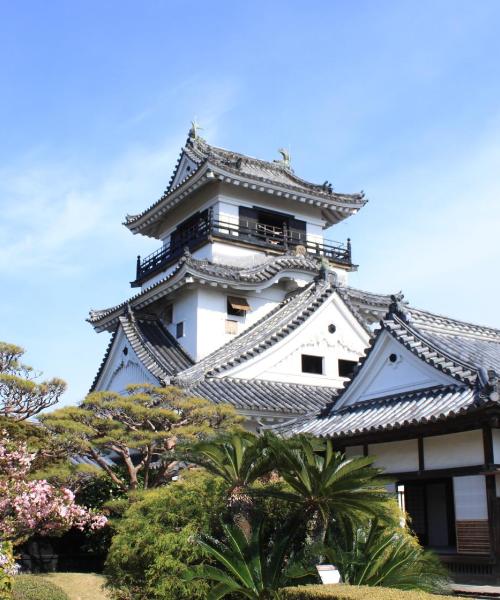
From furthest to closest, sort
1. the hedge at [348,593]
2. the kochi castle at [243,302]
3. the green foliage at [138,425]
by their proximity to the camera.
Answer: the kochi castle at [243,302]
the green foliage at [138,425]
the hedge at [348,593]

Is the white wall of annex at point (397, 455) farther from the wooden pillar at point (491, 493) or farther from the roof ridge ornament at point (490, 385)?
the roof ridge ornament at point (490, 385)

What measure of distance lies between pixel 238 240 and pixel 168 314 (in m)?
4.49

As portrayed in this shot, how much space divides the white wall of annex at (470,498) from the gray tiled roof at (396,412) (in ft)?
4.83

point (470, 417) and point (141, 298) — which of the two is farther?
point (141, 298)

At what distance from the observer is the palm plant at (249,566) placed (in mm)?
11133

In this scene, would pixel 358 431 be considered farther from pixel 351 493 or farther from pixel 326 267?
pixel 326 267

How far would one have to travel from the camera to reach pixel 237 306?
94.3 feet

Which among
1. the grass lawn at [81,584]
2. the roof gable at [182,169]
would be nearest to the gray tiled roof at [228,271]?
the roof gable at [182,169]

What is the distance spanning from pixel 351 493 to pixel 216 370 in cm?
1312

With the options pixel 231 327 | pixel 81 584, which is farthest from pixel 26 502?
pixel 231 327

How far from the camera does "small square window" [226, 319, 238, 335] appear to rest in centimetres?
2861

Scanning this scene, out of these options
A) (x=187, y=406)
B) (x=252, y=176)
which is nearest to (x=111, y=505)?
(x=187, y=406)

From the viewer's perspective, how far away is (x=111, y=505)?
17.0 m

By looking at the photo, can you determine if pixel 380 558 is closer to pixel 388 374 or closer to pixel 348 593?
pixel 348 593
